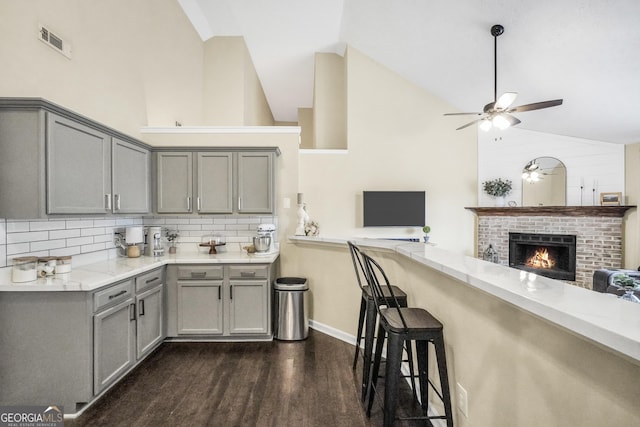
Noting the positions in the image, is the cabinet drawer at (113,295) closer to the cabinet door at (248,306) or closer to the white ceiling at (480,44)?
the cabinet door at (248,306)

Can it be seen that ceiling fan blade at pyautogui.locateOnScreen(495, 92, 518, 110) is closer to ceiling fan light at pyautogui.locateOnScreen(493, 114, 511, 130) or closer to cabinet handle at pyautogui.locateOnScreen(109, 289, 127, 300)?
ceiling fan light at pyautogui.locateOnScreen(493, 114, 511, 130)

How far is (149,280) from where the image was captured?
2.85 m

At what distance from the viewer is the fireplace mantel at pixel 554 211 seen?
517 centimetres

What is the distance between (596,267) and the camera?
17.3 ft

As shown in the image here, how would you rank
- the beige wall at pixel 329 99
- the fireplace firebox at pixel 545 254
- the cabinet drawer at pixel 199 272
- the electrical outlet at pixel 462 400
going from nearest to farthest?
1. the electrical outlet at pixel 462 400
2. the cabinet drawer at pixel 199 272
3. the fireplace firebox at pixel 545 254
4. the beige wall at pixel 329 99

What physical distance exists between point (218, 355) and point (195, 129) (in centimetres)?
269

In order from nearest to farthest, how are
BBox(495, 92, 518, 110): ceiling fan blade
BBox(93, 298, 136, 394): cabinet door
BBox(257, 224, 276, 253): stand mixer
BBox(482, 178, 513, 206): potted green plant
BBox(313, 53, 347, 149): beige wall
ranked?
BBox(93, 298, 136, 394): cabinet door, BBox(495, 92, 518, 110): ceiling fan blade, BBox(257, 224, 276, 253): stand mixer, BBox(482, 178, 513, 206): potted green plant, BBox(313, 53, 347, 149): beige wall

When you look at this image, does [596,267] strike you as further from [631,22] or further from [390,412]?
[390,412]

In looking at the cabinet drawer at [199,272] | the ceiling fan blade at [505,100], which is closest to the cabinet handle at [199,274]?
the cabinet drawer at [199,272]

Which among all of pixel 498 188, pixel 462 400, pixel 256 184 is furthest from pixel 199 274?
pixel 498 188

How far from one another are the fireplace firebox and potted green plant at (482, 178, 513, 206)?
71cm

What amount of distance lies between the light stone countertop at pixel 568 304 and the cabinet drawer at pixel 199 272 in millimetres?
2365

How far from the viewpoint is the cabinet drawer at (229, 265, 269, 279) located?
322 cm

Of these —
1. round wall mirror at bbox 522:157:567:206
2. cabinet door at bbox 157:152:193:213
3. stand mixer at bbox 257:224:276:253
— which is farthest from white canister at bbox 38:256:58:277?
round wall mirror at bbox 522:157:567:206
